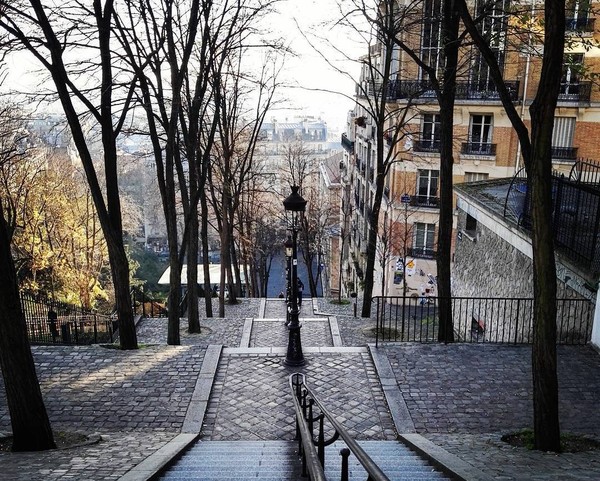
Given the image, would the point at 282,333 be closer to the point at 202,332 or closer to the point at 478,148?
the point at 202,332

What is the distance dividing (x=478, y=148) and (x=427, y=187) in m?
3.04

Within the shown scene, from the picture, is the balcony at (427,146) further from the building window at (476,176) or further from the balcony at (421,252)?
the balcony at (421,252)

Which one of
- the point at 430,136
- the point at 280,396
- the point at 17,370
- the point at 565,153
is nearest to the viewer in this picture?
the point at 17,370

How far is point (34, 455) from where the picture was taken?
646 centimetres

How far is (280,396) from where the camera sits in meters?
9.38

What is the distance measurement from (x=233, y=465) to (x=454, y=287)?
1473cm

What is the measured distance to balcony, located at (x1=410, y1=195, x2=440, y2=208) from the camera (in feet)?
87.5

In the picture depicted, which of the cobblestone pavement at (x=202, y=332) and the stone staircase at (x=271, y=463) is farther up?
the stone staircase at (x=271, y=463)

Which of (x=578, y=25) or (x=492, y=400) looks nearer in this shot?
(x=492, y=400)

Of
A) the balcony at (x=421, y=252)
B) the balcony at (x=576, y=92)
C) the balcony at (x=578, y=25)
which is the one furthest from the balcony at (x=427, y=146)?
the balcony at (x=578, y=25)

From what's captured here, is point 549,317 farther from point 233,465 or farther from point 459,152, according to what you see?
point 459,152

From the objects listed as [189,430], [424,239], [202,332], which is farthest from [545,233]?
[424,239]

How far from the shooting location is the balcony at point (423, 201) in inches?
1050

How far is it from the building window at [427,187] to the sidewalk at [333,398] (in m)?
16.2
